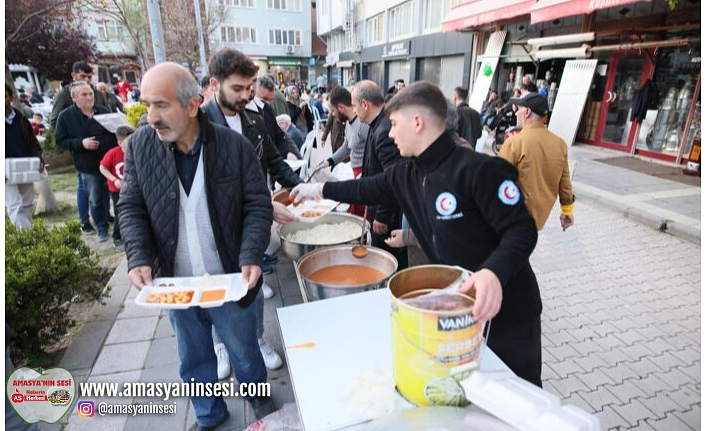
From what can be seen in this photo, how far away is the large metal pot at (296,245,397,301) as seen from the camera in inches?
79.0

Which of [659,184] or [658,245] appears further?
[659,184]

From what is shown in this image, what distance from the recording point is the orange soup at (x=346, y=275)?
7.23 ft

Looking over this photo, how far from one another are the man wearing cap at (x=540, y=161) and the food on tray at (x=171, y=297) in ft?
9.91

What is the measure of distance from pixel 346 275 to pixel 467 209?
0.99 metres

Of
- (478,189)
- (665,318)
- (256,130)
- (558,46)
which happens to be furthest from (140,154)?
(558,46)

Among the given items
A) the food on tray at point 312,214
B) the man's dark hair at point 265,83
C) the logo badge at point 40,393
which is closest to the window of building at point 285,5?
the man's dark hair at point 265,83

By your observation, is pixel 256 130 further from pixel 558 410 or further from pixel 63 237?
pixel 558 410

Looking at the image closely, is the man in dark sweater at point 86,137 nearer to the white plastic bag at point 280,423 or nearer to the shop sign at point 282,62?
the white plastic bag at point 280,423

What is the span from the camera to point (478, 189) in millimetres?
1432

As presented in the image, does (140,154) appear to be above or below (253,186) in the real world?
above

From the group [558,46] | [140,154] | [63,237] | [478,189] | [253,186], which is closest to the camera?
[478,189]

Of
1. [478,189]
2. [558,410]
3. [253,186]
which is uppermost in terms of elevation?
[478,189]

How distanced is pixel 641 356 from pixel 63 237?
4728mm

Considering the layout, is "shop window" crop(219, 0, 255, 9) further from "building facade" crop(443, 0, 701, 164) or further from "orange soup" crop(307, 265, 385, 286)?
"orange soup" crop(307, 265, 385, 286)
